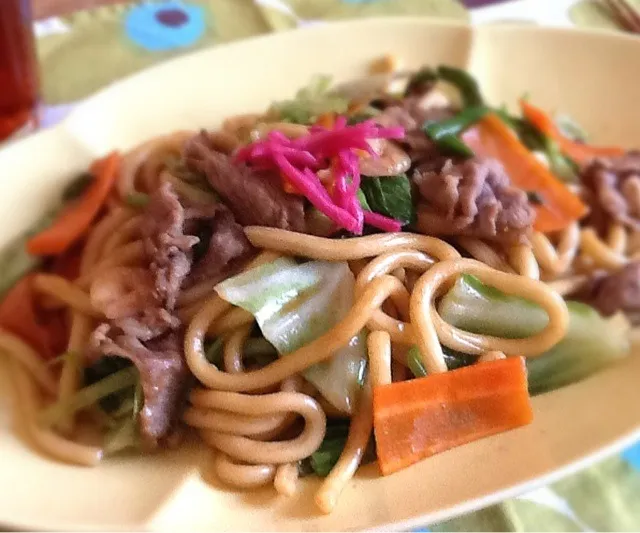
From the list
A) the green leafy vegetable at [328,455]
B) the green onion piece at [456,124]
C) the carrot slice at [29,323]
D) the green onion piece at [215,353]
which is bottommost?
the carrot slice at [29,323]


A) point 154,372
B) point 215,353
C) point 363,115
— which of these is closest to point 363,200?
point 363,115

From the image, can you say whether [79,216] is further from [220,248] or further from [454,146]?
[454,146]

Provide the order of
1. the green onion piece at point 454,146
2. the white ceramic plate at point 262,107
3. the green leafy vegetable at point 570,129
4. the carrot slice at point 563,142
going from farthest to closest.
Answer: the green leafy vegetable at point 570,129 → the carrot slice at point 563,142 → the green onion piece at point 454,146 → the white ceramic plate at point 262,107

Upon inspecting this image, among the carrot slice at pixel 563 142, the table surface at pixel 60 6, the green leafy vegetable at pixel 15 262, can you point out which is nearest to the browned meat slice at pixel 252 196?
the green leafy vegetable at pixel 15 262

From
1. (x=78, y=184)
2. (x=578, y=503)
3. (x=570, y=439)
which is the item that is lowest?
(x=578, y=503)

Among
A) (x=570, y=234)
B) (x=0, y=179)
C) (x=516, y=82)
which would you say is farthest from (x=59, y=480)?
(x=516, y=82)

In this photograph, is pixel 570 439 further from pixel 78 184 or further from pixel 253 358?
pixel 78 184

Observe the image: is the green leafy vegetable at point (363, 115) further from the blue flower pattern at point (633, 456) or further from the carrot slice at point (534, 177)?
the blue flower pattern at point (633, 456)
